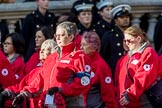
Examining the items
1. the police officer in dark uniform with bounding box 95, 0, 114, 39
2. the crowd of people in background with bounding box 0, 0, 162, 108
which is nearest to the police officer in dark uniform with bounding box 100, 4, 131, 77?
the crowd of people in background with bounding box 0, 0, 162, 108

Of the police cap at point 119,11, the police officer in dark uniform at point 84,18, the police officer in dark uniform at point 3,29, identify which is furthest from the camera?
the police officer in dark uniform at point 3,29

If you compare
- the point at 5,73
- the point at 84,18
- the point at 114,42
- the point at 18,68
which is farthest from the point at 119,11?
the point at 5,73

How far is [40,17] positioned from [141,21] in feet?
5.76

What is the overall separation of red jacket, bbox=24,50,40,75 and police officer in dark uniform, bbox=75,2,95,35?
3.14 feet

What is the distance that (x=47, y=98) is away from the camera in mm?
8367

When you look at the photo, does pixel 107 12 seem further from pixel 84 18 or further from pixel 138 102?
→ pixel 138 102

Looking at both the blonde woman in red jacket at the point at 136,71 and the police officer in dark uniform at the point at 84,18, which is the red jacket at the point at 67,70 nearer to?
the blonde woman in red jacket at the point at 136,71

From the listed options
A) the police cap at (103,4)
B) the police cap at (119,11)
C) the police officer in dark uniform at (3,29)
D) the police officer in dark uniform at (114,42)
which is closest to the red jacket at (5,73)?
the police officer in dark uniform at (114,42)

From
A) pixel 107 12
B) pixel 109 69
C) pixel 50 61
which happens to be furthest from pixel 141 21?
pixel 50 61

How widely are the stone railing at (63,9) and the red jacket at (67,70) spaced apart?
344 centimetres

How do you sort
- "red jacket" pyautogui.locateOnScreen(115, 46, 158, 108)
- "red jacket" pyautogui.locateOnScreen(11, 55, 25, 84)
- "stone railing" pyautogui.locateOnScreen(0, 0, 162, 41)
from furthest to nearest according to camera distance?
1. "stone railing" pyautogui.locateOnScreen(0, 0, 162, 41)
2. "red jacket" pyautogui.locateOnScreen(11, 55, 25, 84)
3. "red jacket" pyautogui.locateOnScreen(115, 46, 158, 108)

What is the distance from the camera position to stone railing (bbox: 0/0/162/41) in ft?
39.8

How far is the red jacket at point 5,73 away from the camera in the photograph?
960cm

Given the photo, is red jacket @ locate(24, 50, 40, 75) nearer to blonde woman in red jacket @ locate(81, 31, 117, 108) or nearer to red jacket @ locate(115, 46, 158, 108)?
blonde woman in red jacket @ locate(81, 31, 117, 108)
